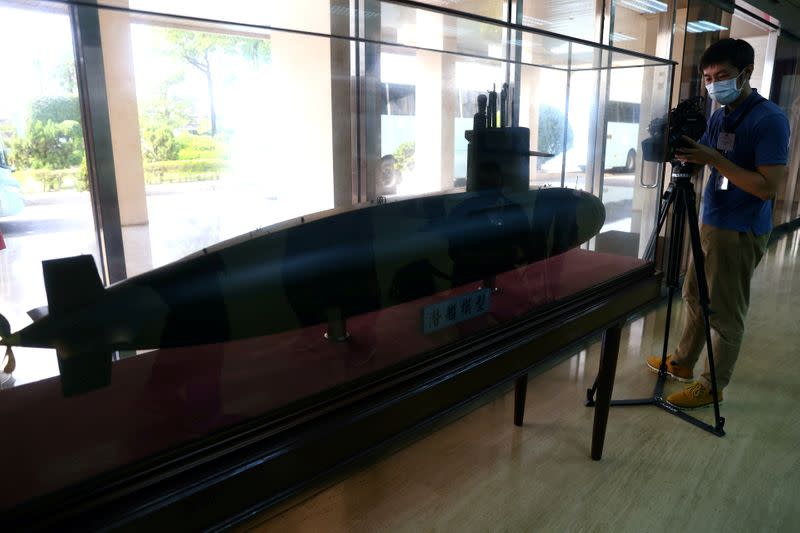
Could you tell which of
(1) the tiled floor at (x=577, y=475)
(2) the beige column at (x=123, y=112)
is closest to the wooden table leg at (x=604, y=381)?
(1) the tiled floor at (x=577, y=475)

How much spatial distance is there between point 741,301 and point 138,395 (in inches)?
88.6

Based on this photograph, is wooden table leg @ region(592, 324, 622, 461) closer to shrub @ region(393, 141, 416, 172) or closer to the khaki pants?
the khaki pants

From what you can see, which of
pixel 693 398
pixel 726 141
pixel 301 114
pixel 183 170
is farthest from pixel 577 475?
pixel 183 170

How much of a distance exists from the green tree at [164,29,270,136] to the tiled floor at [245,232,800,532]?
1229 mm

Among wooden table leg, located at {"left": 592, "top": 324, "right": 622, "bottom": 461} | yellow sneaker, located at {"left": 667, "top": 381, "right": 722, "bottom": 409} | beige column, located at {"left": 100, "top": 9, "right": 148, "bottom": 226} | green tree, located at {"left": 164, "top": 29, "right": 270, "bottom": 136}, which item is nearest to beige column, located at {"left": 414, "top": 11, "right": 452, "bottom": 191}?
green tree, located at {"left": 164, "top": 29, "right": 270, "bottom": 136}

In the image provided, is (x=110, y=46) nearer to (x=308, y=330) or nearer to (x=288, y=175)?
(x=288, y=175)

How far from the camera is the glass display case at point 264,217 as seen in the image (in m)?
0.67

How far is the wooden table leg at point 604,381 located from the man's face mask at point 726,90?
0.99m

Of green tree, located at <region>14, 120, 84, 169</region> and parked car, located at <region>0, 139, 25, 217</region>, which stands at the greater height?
green tree, located at <region>14, 120, 84, 169</region>

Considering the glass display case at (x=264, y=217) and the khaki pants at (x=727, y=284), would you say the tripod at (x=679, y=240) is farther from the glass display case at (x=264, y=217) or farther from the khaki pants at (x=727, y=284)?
the glass display case at (x=264, y=217)

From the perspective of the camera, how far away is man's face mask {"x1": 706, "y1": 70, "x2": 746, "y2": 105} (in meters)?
1.94

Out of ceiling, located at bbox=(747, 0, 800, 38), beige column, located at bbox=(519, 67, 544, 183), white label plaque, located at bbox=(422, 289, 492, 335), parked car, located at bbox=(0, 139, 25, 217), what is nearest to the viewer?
parked car, located at bbox=(0, 139, 25, 217)

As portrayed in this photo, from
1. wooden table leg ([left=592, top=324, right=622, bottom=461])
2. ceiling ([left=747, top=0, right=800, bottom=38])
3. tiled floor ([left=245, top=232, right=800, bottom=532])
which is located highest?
ceiling ([left=747, top=0, right=800, bottom=38])

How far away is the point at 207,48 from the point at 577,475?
165 cm
